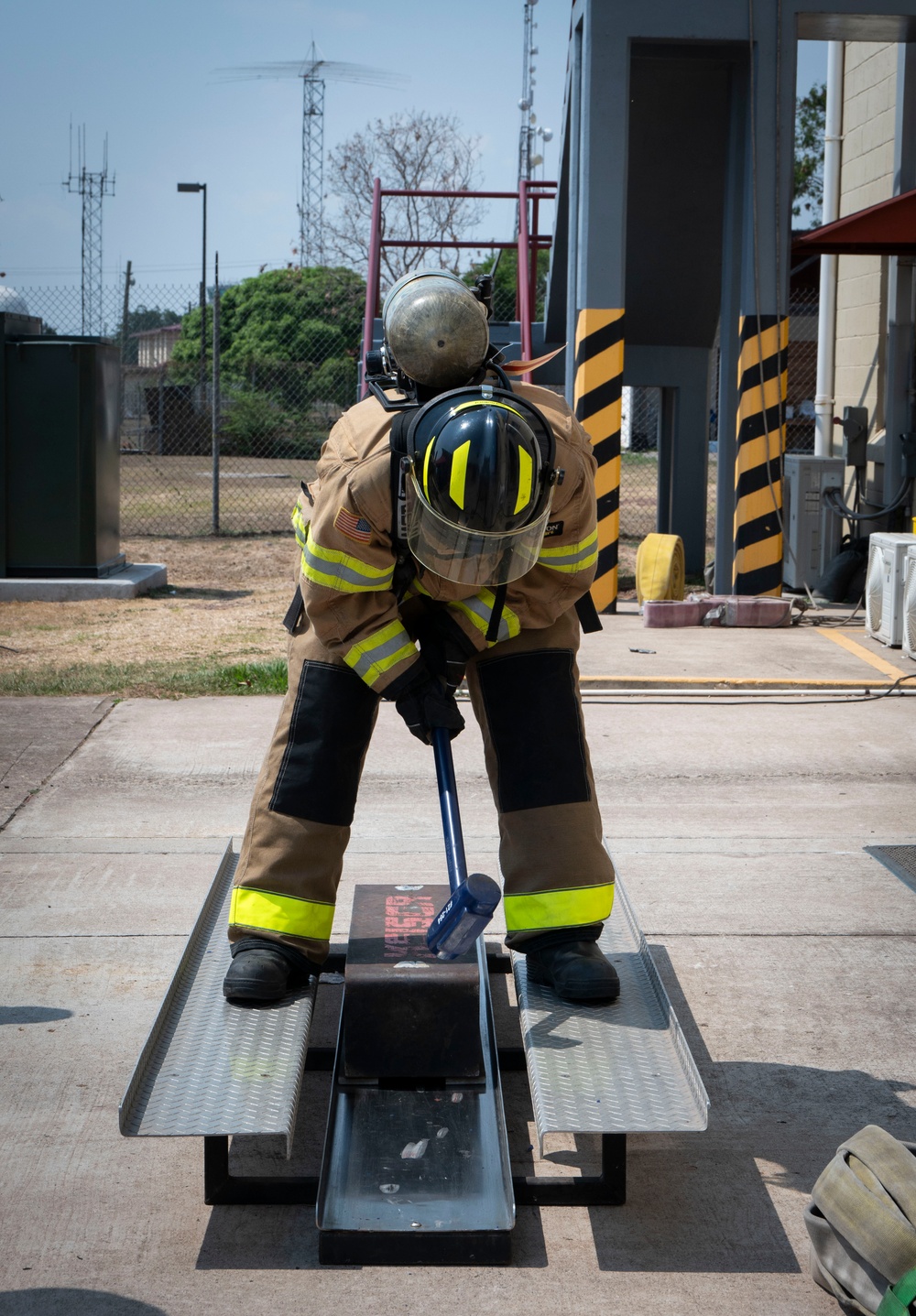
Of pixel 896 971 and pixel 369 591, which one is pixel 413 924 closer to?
pixel 369 591

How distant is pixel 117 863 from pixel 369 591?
177cm

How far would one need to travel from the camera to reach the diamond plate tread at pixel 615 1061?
2217mm

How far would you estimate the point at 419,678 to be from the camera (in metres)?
2.69

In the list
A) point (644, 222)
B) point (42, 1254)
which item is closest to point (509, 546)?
point (42, 1254)

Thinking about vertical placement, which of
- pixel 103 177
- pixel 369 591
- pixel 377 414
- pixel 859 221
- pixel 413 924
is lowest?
pixel 413 924

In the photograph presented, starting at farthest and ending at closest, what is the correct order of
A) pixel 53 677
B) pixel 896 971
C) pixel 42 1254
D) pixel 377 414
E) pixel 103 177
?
pixel 103 177 → pixel 53 677 → pixel 896 971 → pixel 377 414 → pixel 42 1254

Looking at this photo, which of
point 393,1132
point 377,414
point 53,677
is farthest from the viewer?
point 53,677

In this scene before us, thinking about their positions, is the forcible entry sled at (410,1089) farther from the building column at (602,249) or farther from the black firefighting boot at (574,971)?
the building column at (602,249)

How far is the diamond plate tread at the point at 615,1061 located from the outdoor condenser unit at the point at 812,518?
7.06 m

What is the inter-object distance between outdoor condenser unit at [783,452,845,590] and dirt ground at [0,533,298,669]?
3765 mm

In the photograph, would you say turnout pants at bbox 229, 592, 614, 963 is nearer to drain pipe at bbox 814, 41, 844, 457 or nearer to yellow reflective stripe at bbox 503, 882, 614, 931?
yellow reflective stripe at bbox 503, 882, 614, 931

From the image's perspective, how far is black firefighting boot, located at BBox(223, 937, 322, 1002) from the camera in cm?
266

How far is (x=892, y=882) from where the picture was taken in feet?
12.8

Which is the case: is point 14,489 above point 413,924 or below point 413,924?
above
